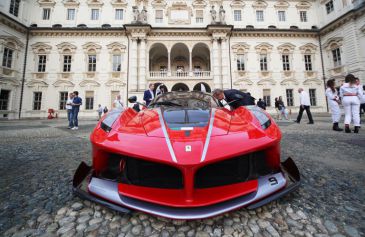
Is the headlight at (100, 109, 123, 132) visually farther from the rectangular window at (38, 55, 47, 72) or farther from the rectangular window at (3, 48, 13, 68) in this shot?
the rectangular window at (38, 55, 47, 72)

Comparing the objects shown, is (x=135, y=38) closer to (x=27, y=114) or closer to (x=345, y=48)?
(x=27, y=114)

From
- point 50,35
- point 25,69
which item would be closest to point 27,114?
point 25,69

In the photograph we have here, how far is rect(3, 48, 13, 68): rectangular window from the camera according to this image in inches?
657

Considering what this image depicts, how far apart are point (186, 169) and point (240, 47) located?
2107 centimetres

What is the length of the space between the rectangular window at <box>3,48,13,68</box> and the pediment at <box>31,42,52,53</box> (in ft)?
6.41

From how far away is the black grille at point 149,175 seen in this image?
1243 mm

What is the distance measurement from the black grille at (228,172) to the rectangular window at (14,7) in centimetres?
2642

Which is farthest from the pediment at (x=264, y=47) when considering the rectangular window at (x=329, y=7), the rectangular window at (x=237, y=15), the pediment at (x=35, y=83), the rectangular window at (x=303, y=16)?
the pediment at (x=35, y=83)

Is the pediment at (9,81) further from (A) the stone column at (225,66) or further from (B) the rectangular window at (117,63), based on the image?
(A) the stone column at (225,66)

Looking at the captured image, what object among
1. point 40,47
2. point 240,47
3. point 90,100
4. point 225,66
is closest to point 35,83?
point 40,47

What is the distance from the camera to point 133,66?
18.4 m

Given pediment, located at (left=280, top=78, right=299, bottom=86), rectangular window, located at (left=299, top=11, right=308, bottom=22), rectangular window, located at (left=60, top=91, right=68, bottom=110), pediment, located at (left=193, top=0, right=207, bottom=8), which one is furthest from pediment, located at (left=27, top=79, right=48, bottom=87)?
rectangular window, located at (left=299, top=11, right=308, bottom=22)

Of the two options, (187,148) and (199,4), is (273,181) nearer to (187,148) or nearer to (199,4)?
(187,148)

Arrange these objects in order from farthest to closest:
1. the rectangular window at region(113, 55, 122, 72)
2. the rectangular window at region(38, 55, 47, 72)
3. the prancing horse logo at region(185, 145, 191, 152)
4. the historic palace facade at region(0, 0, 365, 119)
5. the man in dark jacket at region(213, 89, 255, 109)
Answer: the rectangular window at region(113, 55, 122, 72) → the rectangular window at region(38, 55, 47, 72) → the historic palace facade at region(0, 0, 365, 119) → the man in dark jacket at region(213, 89, 255, 109) → the prancing horse logo at region(185, 145, 191, 152)
